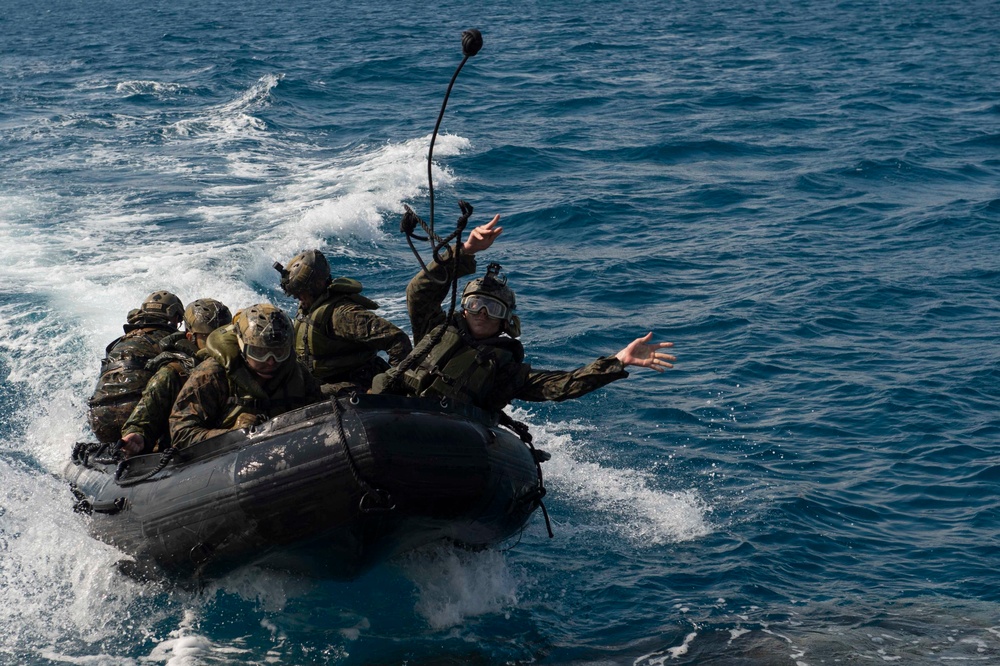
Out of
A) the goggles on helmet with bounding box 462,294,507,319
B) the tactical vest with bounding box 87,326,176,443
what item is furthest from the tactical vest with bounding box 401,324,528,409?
the tactical vest with bounding box 87,326,176,443

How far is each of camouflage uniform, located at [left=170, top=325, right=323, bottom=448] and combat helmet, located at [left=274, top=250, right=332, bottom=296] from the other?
913mm

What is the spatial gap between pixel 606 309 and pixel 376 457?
286 inches

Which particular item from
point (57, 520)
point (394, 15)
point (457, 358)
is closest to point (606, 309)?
point (457, 358)

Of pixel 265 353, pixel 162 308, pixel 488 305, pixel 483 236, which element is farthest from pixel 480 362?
pixel 162 308

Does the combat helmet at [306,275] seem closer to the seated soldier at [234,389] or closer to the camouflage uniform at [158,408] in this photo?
the camouflage uniform at [158,408]

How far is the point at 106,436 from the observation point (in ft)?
28.3

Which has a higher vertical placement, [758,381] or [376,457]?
[376,457]

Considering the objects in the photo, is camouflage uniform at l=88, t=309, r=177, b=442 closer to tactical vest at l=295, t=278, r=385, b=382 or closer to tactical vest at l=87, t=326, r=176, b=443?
tactical vest at l=87, t=326, r=176, b=443

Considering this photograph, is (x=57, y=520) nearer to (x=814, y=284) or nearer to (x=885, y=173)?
(x=814, y=284)

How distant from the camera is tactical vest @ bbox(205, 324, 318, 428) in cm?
726

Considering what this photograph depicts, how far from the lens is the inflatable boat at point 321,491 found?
6.66 meters

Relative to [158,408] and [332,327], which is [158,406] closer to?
[158,408]

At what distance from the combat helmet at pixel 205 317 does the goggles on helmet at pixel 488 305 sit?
6.96 feet

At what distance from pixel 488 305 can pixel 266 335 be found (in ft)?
4.93
